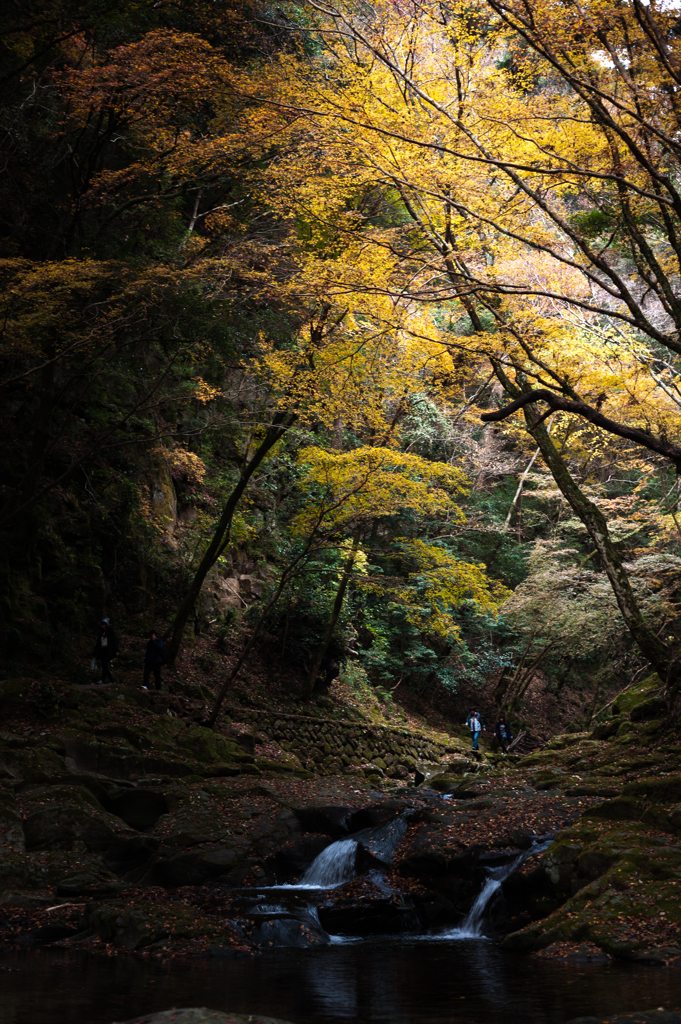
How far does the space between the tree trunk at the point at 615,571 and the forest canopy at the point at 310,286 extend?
6cm

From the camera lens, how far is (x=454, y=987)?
535cm

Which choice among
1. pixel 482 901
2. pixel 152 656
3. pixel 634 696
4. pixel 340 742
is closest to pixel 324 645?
pixel 340 742

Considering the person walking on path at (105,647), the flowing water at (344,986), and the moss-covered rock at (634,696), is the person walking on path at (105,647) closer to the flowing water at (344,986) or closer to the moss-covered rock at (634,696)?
the flowing water at (344,986)

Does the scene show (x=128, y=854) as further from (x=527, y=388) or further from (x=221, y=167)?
(x=221, y=167)

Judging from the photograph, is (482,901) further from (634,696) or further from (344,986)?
(634,696)

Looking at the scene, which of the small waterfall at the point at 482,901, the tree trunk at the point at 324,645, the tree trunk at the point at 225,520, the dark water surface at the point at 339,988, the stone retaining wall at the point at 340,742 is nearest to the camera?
the dark water surface at the point at 339,988

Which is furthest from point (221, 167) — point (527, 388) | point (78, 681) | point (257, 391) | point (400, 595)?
point (78, 681)

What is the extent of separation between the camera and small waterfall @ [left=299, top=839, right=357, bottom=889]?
8844 mm

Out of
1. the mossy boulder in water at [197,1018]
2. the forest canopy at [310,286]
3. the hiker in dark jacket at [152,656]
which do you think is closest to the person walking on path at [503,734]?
the forest canopy at [310,286]

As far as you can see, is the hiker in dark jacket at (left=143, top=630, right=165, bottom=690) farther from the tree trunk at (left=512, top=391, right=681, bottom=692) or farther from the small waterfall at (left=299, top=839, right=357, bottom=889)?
the tree trunk at (left=512, top=391, right=681, bottom=692)

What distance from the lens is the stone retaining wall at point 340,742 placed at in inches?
632

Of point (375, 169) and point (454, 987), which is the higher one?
point (375, 169)

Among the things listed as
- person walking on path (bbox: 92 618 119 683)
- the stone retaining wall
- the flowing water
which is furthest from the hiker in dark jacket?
the flowing water

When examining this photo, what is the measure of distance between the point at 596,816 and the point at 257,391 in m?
12.7
